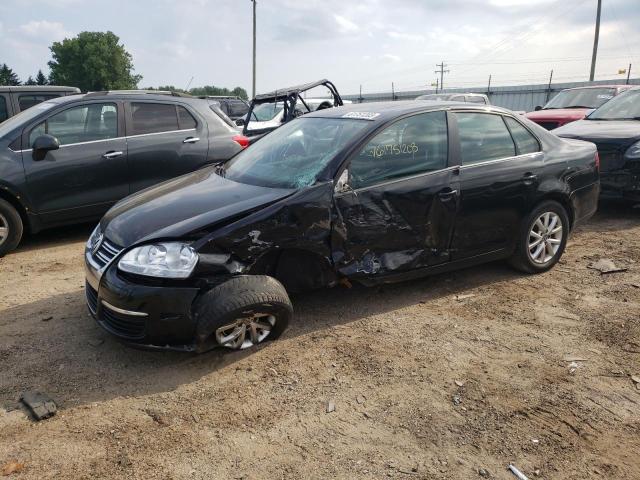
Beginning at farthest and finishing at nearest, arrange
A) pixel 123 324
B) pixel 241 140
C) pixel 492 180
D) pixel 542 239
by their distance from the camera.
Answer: pixel 241 140
pixel 542 239
pixel 492 180
pixel 123 324

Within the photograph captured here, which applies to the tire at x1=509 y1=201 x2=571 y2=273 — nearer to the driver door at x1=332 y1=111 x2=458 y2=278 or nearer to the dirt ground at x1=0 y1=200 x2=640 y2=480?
the dirt ground at x1=0 y1=200 x2=640 y2=480

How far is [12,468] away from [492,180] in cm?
383

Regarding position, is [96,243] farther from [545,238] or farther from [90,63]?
[90,63]

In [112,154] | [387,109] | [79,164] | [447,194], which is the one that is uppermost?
[387,109]

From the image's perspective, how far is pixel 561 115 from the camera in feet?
32.9

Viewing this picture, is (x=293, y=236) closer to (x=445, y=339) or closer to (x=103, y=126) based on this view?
(x=445, y=339)

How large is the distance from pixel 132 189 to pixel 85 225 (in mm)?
1255

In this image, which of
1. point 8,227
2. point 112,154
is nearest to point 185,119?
point 112,154

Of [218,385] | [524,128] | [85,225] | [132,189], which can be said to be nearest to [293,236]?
[218,385]

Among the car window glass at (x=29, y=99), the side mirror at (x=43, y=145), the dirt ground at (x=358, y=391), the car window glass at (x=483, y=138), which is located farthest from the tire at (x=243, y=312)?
the car window glass at (x=29, y=99)

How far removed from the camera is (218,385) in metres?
3.12

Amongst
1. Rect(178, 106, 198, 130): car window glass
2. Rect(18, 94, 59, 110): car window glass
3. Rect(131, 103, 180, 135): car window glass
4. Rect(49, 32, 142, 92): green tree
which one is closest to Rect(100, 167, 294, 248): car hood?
Rect(131, 103, 180, 135): car window glass

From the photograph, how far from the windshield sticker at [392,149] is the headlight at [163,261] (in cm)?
155

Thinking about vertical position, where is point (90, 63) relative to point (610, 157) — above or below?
above
